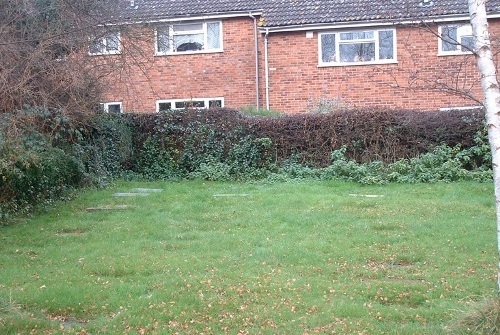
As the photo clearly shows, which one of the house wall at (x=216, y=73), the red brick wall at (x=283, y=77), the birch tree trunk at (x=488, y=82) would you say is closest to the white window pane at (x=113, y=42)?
the red brick wall at (x=283, y=77)

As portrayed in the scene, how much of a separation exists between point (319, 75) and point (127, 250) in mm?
14747

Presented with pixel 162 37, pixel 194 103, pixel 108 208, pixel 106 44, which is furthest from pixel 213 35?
pixel 108 208

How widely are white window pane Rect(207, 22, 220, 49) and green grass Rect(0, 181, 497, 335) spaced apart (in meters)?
11.3

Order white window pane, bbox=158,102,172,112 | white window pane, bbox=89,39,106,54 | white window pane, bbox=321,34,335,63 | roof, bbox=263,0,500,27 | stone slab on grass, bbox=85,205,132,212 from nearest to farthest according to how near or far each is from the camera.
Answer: stone slab on grass, bbox=85,205,132,212, white window pane, bbox=89,39,106,54, roof, bbox=263,0,500,27, white window pane, bbox=321,34,335,63, white window pane, bbox=158,102,172,112

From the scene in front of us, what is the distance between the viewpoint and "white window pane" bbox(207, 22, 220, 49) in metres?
24.3

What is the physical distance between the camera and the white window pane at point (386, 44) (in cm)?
2281

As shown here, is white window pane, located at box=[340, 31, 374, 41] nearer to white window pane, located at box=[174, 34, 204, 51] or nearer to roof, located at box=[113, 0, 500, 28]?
roof, located at box=[113, 0, 500, 28]

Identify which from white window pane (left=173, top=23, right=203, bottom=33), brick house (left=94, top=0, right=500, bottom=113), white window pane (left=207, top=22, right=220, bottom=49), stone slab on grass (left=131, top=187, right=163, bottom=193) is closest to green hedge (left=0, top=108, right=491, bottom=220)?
stone slab on grass (left=131, top=187, right=163, bottom=193)

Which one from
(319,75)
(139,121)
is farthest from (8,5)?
(319,75)

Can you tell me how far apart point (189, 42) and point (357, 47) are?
609cm

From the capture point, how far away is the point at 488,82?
6.32 meters

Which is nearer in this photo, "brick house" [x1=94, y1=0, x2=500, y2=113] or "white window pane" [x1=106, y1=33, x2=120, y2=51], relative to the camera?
"white window pane" [x1=106, y1=33, x2=120, y2=51]

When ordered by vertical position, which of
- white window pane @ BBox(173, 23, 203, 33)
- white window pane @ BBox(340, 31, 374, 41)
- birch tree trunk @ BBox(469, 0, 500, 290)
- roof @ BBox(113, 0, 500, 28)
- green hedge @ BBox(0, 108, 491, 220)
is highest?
roof @ BBox(113, 0, 500, 28)

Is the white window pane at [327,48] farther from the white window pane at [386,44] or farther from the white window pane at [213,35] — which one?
the white window pane at [213,35]
